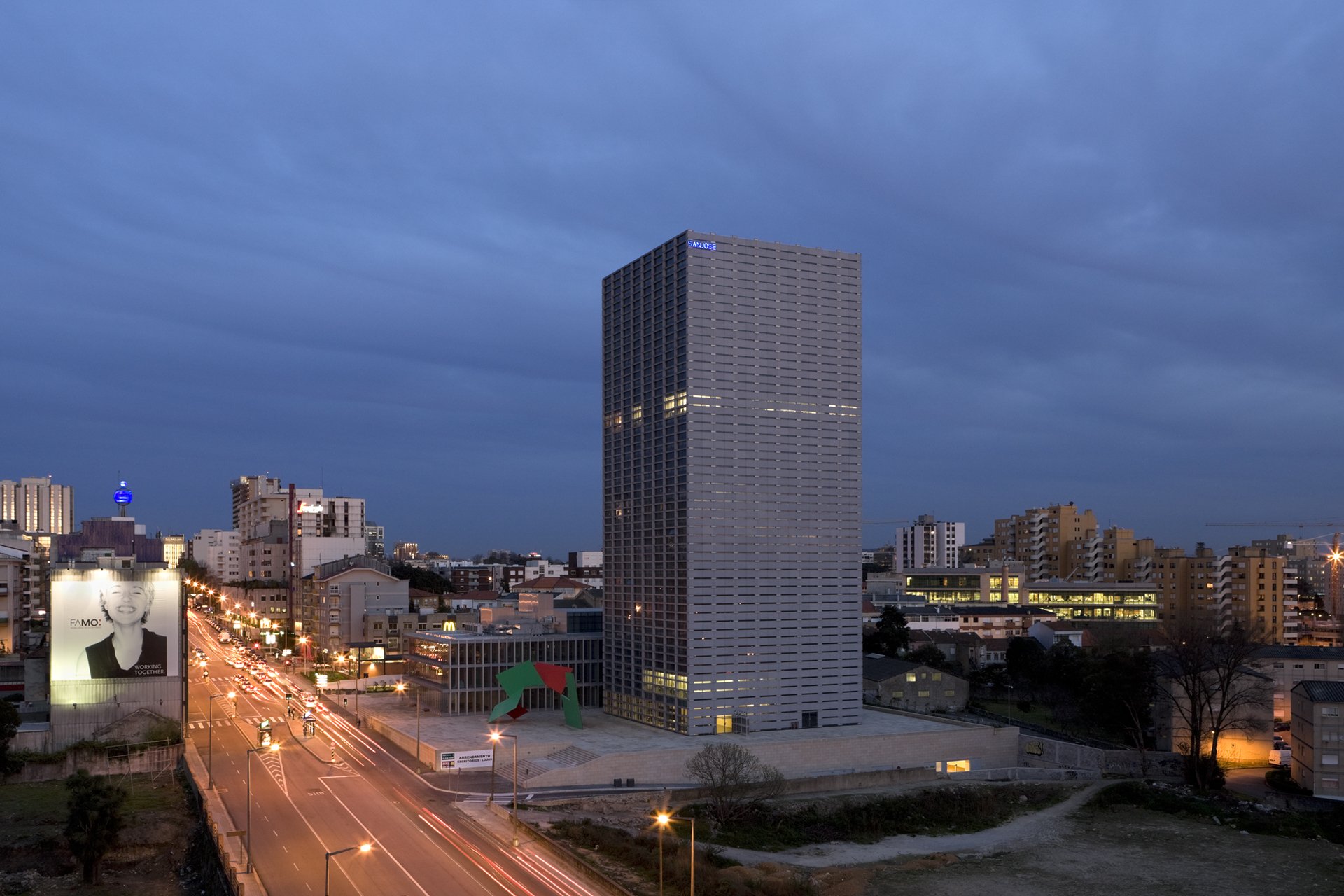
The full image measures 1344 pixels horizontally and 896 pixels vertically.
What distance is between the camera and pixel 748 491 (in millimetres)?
98375

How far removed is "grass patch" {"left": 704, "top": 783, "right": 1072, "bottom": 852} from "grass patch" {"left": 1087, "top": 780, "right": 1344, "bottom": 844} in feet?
14.4

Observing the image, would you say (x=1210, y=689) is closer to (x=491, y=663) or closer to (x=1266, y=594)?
(x=491, y=663)

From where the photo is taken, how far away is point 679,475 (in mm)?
98250

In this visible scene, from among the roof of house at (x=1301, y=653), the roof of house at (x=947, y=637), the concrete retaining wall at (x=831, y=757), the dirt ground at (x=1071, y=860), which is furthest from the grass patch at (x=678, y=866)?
the roof of house at (x=947, y=637)

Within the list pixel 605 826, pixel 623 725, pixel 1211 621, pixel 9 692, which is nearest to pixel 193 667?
pixel 9 692

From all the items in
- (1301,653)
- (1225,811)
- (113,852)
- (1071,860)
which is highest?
(1301,653)

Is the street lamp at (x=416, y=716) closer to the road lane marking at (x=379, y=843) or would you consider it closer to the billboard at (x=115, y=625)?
the road lane marking at (x=379, y=843)

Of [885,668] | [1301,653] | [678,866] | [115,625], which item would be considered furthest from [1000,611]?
[115,625]

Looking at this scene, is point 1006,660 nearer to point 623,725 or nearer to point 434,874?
point 623,725

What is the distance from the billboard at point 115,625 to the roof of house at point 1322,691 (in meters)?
98.9

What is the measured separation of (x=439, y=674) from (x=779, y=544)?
125 ft

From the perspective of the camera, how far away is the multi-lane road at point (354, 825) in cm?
5381

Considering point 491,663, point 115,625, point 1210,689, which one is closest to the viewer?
point 115,625

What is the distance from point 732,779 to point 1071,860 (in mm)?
23220
